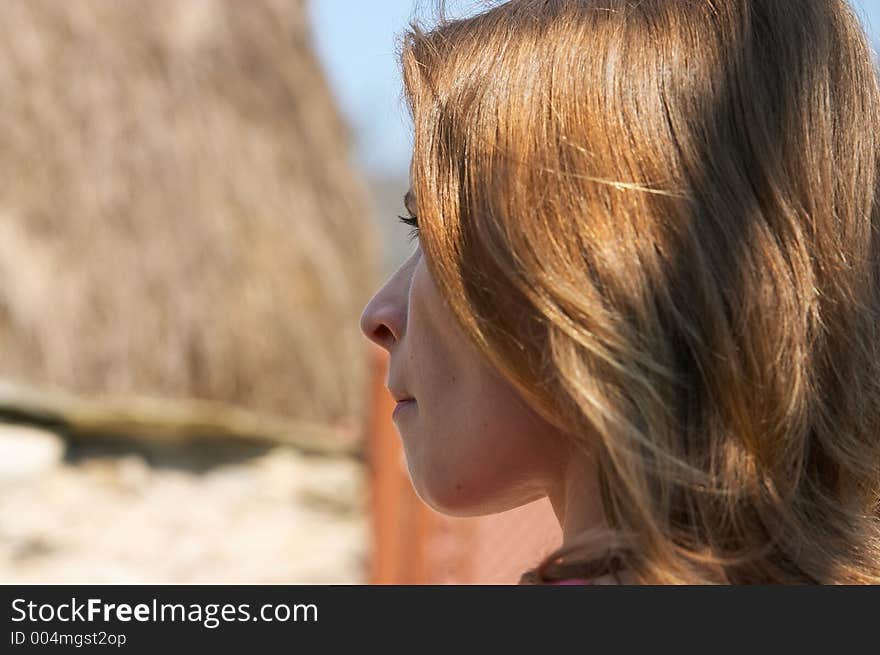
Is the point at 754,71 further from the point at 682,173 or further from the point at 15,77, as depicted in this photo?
the point at 15,77

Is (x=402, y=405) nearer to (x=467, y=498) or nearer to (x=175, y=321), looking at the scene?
(x=467, y=498)

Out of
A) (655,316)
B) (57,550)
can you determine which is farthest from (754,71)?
(57,550)

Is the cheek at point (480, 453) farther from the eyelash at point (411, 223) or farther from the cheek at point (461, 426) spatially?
the eyelash at point (411, 223)

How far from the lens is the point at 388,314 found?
4.33ft

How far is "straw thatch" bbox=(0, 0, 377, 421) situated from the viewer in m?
4.58

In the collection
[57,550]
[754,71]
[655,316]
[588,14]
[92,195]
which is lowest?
[655,316]

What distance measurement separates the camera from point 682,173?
1077 millimetres

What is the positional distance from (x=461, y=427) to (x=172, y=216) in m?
3.97

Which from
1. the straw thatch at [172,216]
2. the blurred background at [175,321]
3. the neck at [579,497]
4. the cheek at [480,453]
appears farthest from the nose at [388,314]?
the straw thatch at [172,216]

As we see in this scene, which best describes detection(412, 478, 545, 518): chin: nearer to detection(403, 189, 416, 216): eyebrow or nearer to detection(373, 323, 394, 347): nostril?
detection(373, 323, 394, 347): nostril

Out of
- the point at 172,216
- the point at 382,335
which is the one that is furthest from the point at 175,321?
→ the point at 382,335

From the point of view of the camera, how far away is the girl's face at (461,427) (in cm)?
118

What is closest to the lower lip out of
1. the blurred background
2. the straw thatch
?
the blurred background
